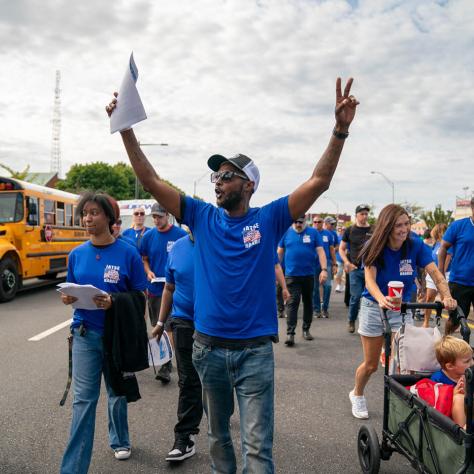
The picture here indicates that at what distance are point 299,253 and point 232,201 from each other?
5.06 m

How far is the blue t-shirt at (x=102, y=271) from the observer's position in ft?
10.5

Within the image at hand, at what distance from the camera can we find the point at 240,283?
247 centimetres

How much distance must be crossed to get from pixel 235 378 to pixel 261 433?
0.96ft

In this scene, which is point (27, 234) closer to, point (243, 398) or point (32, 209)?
point (32, 209)

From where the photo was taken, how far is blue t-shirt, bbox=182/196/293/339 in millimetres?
2465

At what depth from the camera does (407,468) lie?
341 centimetres

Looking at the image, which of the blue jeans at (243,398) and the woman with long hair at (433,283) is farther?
the woman with long hair at (433,283)

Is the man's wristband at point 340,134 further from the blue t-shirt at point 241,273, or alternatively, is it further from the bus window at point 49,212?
the bus window at point 49,212

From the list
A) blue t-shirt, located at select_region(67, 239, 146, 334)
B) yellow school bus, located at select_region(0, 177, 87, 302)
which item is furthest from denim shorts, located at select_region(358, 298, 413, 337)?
yellow school bus, located at select_region(0, 177, 87, 302)

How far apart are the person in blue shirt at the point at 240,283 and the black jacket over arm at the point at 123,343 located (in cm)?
70

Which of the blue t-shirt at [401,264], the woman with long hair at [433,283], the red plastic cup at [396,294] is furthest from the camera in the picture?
the woman with long hair at [433,283]

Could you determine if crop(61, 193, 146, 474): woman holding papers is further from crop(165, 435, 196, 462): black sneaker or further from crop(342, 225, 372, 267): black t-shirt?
crop(342, 225, 372, 267): black t-shirt

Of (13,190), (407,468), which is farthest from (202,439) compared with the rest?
(13,190)

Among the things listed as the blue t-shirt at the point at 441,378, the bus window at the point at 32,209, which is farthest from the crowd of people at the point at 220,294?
the bus window at the point at 32,209
